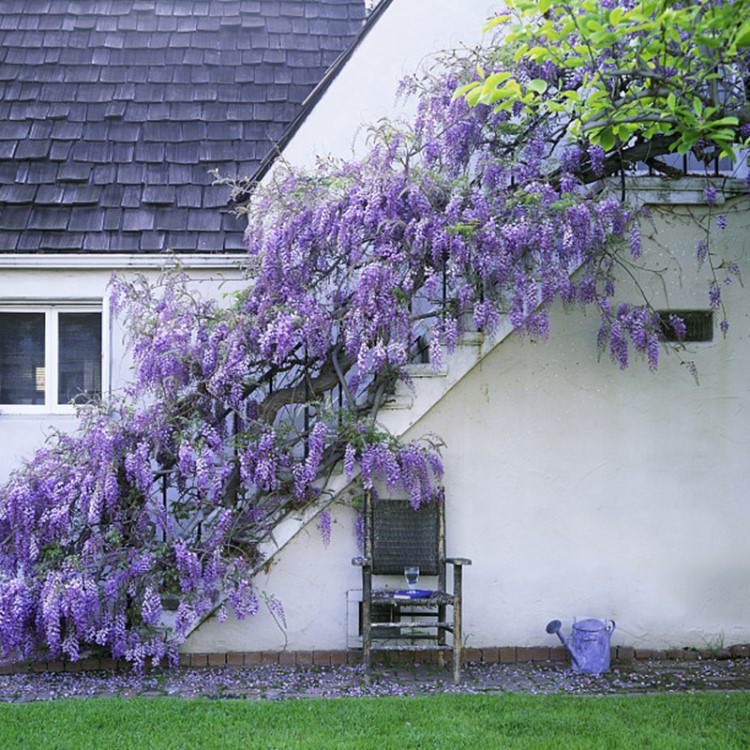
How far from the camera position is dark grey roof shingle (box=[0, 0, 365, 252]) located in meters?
7.50

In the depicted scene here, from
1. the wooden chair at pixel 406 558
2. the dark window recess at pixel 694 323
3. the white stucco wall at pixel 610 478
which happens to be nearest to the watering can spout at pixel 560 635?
the white stucco wall at pixel 610 478

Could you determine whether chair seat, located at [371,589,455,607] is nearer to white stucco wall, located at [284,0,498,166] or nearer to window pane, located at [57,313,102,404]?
window pane, located at [57,313,102,404]

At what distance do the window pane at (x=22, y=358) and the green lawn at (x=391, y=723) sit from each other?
2.64 metres

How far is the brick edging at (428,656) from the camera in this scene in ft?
21.7

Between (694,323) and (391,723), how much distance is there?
3587 millimetres

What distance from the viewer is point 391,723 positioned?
519cm

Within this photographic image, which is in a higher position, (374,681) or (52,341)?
(52,341)

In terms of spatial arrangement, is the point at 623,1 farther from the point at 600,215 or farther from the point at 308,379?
the point at 308,379

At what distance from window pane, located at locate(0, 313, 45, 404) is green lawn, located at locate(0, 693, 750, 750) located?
8.68 ft

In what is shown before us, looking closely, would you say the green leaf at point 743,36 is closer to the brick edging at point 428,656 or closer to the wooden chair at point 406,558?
the wooden chair at point 406,558

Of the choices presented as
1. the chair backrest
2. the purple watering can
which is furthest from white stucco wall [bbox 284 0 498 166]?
the purple watering can

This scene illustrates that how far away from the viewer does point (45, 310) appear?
24.6 ft

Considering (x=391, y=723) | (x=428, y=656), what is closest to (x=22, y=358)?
(x=428, y=656)

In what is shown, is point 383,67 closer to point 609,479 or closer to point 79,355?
point 79,355
